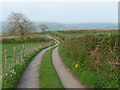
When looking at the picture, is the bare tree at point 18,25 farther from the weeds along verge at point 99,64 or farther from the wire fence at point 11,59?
the weeds along verge at point 99,64

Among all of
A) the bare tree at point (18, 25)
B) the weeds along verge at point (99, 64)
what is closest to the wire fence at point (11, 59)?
the weeds along verge at point (99, 64)

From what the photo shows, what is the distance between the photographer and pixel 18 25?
47781 mm

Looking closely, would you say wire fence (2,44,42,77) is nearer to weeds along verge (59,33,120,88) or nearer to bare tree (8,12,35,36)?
weeds along verge (59,33,120,88)

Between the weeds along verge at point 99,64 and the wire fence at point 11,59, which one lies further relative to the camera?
the wire fence at point 11,59

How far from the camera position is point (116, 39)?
1287 centimetres

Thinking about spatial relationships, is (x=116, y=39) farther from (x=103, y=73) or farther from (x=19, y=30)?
(x=19, y=30)

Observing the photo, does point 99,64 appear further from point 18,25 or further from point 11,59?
point 18,25

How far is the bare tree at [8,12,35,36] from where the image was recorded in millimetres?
48000

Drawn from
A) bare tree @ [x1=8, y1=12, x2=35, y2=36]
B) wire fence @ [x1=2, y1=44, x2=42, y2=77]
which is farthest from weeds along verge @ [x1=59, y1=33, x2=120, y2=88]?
bare tree @ [x1=8, y1=12, x2=35, y2=36]

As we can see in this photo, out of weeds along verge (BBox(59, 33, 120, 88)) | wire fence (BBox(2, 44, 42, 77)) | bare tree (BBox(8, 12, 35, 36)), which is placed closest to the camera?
weeds along verge (BBox(59, 33, 120, 88))

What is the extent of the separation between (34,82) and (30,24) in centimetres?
4229

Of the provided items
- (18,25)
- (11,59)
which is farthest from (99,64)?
(18,25)

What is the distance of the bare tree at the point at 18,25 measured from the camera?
48000 millimetres

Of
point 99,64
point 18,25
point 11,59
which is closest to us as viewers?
point 99,64
